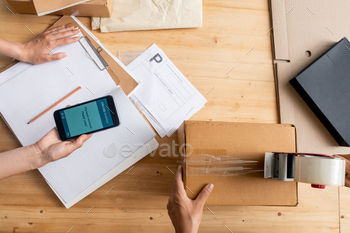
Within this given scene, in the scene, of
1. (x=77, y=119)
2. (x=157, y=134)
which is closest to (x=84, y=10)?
(x=77, y=119)

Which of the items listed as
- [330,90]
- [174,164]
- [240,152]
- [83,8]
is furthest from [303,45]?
[83,8]

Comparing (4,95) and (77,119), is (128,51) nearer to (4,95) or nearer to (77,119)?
(77,119)

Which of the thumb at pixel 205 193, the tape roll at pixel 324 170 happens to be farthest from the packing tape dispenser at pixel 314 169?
the thumb at pixel 205 193

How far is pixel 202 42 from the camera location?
755 mm

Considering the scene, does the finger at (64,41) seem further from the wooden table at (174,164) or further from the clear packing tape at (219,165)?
the clear packing tape at (219,165)

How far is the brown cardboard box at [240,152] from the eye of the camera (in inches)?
21.5

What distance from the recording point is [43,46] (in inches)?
27.0

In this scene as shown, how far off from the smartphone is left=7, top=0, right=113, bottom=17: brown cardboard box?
296mm

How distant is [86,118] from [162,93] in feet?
0.82

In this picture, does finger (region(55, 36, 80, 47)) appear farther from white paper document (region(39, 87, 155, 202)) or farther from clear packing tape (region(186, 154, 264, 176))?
clear packing tape (region(186, 154, 264, 176))

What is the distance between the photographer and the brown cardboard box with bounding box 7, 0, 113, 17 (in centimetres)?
65

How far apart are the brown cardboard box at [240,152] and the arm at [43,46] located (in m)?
0.48

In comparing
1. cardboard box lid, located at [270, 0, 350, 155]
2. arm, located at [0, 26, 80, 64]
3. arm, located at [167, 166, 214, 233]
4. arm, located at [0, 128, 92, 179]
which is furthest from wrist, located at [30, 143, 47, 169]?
cardboard box lid, located at [270, 0, 350, 155]

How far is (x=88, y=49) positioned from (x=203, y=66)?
38 centimetres
